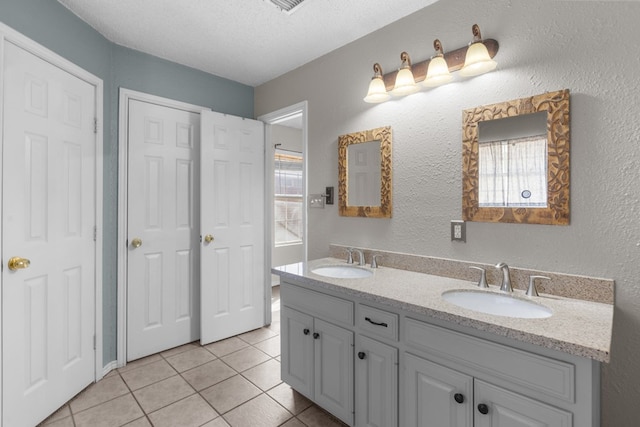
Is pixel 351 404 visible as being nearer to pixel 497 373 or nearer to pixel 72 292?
pixel 497 373

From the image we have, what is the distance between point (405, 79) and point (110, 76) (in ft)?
6.98

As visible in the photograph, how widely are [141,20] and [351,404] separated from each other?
8.67ft

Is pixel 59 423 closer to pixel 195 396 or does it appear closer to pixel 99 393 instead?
pixel 99 393

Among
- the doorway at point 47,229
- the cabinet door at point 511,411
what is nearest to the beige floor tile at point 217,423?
the doorway at point 47,229

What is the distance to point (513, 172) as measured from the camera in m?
1.55

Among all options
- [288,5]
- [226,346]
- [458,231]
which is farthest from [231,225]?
[458,231]

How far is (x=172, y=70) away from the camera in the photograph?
8.64 ft

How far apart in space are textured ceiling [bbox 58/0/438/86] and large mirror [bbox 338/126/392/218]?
2.31ft

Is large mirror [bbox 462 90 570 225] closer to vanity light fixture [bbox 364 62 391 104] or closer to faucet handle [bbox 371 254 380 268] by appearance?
vanity light fixture [bbox 364 62 391 104]

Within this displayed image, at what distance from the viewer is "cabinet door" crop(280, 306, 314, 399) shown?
183cm

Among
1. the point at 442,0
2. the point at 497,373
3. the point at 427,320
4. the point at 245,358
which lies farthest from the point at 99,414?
the point at 442,0

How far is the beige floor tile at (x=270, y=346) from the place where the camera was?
2.62m

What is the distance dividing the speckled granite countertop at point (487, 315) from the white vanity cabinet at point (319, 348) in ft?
0.41

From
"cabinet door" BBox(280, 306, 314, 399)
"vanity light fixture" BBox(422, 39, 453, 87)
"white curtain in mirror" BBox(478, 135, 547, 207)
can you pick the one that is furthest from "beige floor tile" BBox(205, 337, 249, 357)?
"vanity light fixture" BBox(422, 39, 453, 87)
